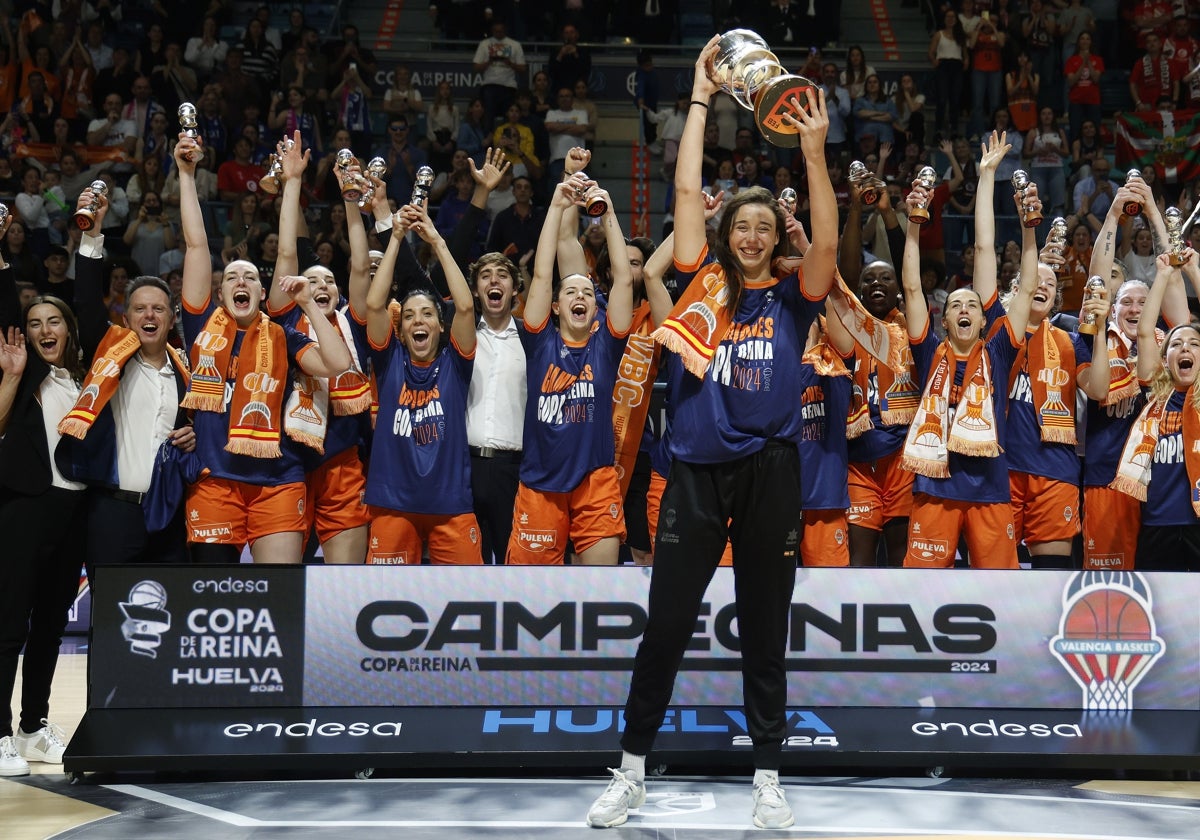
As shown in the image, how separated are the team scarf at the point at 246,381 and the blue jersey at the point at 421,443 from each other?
1.46ft

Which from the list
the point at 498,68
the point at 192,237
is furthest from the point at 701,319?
the point at 498,68

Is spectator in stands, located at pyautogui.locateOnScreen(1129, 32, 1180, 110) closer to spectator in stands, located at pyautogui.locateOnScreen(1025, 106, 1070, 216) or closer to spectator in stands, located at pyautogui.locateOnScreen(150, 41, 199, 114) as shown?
spectator in stands, located at pyautogui.locateOnScreen(1025, 106, 1070, 216)

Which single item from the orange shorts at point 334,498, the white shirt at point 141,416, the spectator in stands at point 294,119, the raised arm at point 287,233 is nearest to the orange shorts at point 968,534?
the orange shorts at point 334,498

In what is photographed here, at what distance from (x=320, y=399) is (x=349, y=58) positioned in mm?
8654

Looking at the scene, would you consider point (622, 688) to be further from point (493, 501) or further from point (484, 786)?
point (493, 501)

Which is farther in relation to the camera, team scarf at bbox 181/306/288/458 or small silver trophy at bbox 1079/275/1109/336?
small silver trophy at bbox 1079/275/1109/336

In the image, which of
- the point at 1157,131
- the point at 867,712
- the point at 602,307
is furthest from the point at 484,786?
the point at 1157,131

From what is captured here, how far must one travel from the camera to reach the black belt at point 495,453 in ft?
19.2

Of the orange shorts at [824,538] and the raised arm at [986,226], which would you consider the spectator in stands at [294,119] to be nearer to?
the raised arm at [986,226]

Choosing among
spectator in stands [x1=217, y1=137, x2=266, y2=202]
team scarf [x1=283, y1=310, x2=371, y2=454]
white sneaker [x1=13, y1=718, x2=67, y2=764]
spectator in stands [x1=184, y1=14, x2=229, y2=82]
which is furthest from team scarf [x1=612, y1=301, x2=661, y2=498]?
spectator in stands [x1=184, y1=14, x2=229, y2=82]

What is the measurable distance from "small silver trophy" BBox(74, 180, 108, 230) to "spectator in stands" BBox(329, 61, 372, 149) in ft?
25.0

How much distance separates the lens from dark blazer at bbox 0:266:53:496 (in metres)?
4.98

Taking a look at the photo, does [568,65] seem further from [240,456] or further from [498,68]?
[240,456]

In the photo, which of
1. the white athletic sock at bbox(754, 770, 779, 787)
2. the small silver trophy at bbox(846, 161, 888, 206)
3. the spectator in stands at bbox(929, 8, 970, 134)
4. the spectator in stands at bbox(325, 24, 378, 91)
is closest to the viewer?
the white athletic sock at bbox(754, 770, 779, 787)
